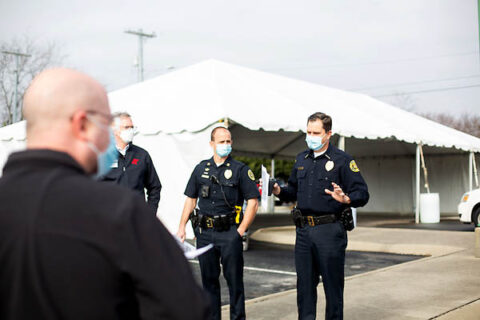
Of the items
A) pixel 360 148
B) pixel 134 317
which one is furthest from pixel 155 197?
pixel 360 148

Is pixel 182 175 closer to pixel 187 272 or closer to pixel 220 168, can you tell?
pixel 220 168

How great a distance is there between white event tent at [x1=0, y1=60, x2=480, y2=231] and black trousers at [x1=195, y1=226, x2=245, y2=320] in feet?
22.1

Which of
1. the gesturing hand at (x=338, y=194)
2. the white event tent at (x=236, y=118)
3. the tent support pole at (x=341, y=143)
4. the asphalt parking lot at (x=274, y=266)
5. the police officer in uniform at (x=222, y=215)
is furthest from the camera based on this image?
the tent support pole at (x=341, y=143)

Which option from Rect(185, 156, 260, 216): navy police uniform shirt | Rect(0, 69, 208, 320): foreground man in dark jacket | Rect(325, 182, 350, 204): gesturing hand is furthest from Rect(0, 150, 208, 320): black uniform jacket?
Rect(185, 156, 260, 216): navy police uniform shirt

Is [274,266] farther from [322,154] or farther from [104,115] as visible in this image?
[104,115]

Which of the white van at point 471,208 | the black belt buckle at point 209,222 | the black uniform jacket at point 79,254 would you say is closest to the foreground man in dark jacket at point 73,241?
the black uniform jacket at point 79,254

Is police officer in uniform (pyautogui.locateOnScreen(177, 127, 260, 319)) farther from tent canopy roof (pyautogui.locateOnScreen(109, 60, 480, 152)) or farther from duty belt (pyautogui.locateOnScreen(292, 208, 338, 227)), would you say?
tent canopy roof (pyautogui.locateOnScreen(109, 60, 480, 152))

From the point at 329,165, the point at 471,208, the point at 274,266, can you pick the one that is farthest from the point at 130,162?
the point at 471,208

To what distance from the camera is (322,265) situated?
4859 mm

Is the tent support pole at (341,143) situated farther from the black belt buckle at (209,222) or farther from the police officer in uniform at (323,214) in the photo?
the black belt buckle at (209,222)

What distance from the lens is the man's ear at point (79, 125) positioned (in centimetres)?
144

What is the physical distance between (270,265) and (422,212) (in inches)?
428

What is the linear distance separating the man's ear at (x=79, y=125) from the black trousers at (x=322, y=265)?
12.1 ft

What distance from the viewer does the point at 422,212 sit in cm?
1927
